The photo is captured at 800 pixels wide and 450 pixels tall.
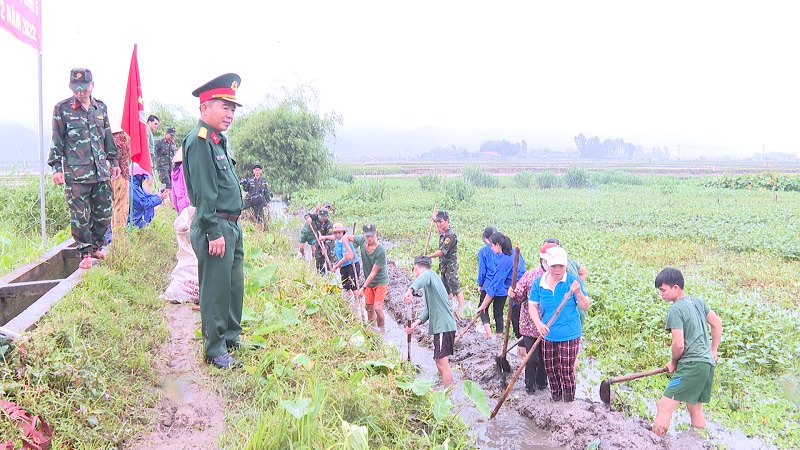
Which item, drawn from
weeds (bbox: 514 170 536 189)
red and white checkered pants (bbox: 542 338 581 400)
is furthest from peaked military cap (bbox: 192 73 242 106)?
weeds (bbox: 514 170 536 189)

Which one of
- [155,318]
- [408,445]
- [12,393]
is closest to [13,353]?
[12,393]

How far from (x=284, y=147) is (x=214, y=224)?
18879mm

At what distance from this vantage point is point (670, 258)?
1102 centimetres

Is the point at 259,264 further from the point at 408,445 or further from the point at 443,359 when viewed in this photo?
the point at 408,445

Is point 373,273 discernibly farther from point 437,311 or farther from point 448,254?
point 437,311

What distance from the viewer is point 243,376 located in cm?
387

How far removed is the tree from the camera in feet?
71.3

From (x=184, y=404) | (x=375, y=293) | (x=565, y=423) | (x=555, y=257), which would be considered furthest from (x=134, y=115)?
(x=565, y=423)

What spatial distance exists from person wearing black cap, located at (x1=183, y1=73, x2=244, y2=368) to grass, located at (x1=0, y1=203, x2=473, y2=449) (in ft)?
1.23

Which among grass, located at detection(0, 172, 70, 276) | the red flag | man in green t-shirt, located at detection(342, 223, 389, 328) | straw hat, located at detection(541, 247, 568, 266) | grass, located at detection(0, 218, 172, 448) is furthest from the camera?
man in green t-shirt, located at detection(342, 223, 389, 328)

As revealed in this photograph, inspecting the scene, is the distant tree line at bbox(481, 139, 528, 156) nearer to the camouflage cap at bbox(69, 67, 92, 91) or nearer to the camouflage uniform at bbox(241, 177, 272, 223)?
the camouflage uniform at bbox(241, 177, 272, 223)

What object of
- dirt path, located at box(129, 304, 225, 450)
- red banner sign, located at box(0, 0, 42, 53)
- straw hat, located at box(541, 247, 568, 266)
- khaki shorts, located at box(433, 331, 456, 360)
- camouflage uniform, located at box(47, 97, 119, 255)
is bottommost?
khaki shorts, located at box(433, 331, 456, 360)

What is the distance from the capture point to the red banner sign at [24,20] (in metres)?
5.21

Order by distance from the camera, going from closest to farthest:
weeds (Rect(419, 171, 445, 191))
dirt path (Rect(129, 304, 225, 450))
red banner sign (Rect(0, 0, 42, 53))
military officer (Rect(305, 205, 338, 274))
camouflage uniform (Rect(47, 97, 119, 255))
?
1. dirt path (Rect(129, 304, 225, 450))
2. red banner sign (Rect(0, 0, 42, 53))
3. camouflage uniform (Rect(47, 97, 119, 255))
4. military officer (Rect(305, 205, 338, 274))
5. weeds (Rect(419, 171, 445, 191))
